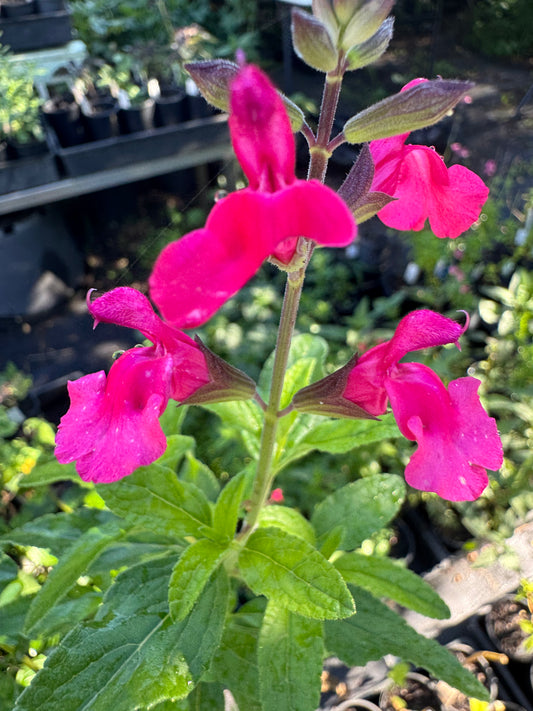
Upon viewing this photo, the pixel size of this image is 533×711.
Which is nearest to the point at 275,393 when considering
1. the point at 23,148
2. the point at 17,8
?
the point at 23,148

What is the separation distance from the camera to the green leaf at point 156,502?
723mm

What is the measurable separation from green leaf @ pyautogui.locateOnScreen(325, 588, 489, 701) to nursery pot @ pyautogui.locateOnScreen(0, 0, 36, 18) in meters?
3.26

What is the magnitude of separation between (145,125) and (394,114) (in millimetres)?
2440

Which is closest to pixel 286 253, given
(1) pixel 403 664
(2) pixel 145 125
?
(1) pixel 403 664

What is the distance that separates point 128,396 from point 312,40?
1.22 feet

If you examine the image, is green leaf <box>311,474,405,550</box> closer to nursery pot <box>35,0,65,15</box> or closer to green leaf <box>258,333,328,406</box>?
green leaf <box>258,333,328,406</box>

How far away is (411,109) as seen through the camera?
0.49 meters

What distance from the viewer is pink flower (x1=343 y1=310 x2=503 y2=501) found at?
56 centimetres

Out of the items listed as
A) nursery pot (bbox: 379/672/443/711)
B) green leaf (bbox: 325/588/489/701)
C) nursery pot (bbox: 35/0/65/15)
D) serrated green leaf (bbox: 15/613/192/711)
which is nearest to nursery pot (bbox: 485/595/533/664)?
nursery pot (bbox: 379/672/443/711)

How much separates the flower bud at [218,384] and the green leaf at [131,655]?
0.26 m

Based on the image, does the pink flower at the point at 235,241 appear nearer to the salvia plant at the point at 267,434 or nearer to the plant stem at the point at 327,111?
the salvia plant at the point at 267,434

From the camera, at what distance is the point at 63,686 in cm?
62

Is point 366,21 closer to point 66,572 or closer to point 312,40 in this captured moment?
point 312,40

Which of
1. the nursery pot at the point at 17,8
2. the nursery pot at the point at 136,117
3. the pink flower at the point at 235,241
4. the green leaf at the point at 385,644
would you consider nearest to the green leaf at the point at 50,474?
the green leaf at the point at 385,644
